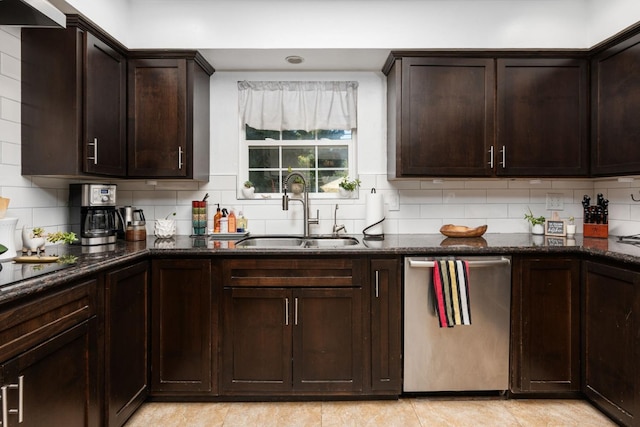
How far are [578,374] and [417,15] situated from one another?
2.53 metres

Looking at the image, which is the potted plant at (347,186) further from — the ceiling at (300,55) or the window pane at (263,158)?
the ceiling at (300,55)

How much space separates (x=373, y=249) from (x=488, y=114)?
4.31ft

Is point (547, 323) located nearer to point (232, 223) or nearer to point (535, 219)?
point (535, 219)

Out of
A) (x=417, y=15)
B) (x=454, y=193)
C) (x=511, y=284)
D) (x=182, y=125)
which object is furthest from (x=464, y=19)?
(x=182, y=125)

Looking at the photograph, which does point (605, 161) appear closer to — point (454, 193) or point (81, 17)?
point (454, 193)

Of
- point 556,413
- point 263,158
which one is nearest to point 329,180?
point 263,158

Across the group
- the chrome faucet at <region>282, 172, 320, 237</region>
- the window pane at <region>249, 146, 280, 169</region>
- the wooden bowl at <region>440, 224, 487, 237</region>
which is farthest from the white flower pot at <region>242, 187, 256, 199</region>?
the wooden bowl at <region>440, 224, 487, 237</region>

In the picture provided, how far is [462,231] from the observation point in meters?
2.93

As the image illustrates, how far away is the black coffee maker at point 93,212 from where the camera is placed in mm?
2531

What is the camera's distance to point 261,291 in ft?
8.12

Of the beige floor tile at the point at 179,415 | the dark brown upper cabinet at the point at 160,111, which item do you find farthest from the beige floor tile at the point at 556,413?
the dark brown upper cabinet at the point at 160,111

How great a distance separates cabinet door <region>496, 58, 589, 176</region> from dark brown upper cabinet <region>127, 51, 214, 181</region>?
2164 mm

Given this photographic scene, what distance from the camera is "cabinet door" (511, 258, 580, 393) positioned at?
2508mm

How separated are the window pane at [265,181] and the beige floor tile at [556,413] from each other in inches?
86.7
